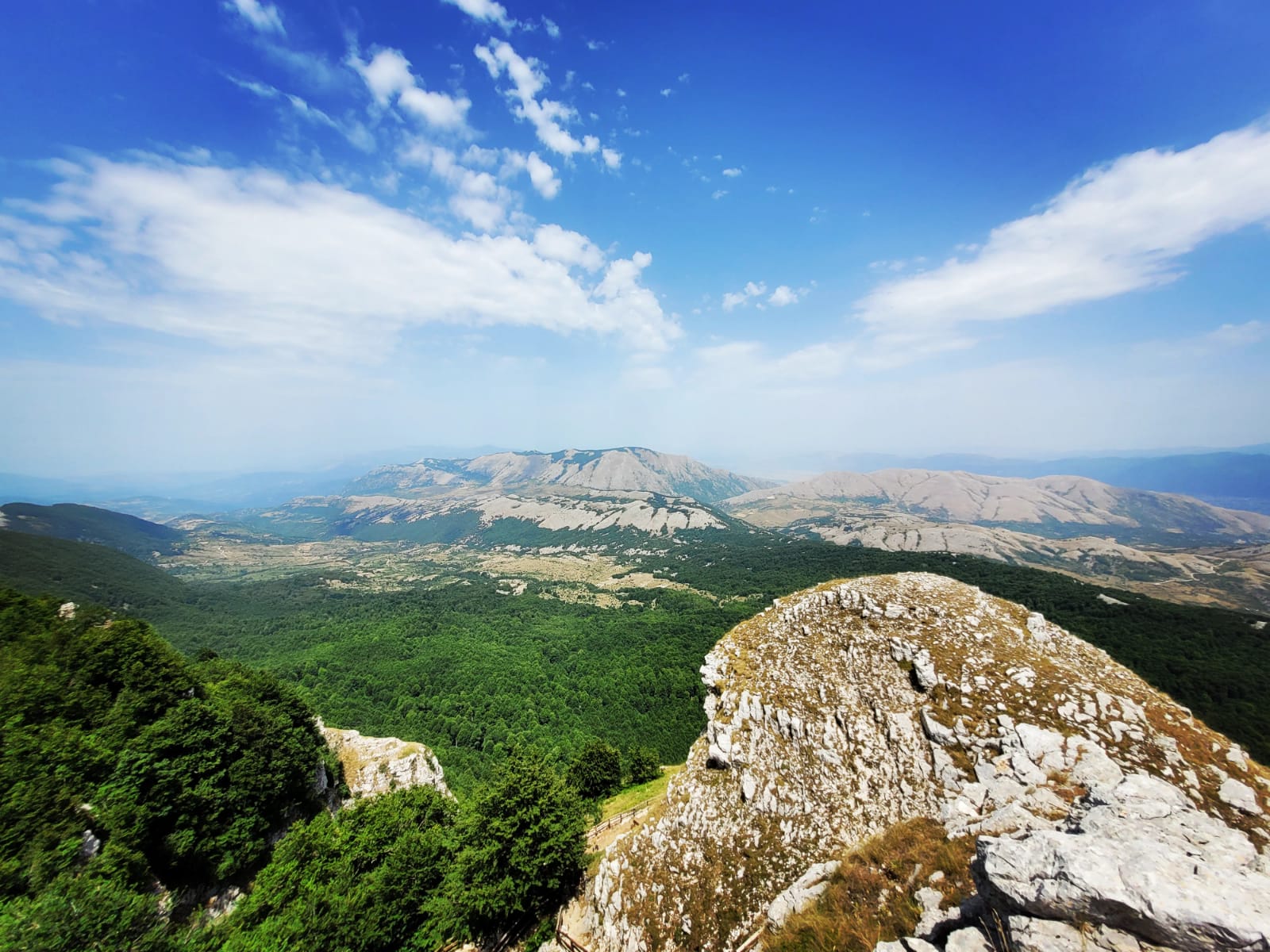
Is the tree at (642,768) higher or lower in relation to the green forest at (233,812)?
lower

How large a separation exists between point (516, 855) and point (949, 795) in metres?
21.3

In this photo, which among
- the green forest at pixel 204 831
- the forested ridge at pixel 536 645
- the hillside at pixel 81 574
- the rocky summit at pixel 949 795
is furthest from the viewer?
the hillside at pixel 81 574

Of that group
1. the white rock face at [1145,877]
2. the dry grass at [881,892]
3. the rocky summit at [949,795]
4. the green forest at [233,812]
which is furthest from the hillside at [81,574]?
the white rock face at [1145,877]

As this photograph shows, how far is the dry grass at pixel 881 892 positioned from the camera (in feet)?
41.7

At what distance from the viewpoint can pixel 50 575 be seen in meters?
144

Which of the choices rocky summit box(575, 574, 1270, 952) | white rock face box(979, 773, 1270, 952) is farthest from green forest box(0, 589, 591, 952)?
white rock face box(979, 773, 1270, 952)

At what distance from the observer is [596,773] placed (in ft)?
164

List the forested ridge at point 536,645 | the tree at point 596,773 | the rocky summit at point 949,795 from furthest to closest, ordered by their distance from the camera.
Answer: the forested ridge at point 536,645 < the tree at point 596,773 < the rocky summit at point 949,795

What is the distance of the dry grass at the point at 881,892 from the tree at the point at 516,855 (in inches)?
A: 567

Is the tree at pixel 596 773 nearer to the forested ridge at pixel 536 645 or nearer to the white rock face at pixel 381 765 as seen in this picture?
the white rock face at pixel 381 765

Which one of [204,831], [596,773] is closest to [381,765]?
[204,831]

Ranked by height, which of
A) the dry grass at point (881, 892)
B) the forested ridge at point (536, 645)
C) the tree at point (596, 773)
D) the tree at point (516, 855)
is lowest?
the forested ridge at point (536, 645)

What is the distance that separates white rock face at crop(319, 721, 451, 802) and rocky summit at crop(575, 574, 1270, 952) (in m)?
32.9

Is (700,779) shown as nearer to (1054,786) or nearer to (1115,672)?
(1054,786)
